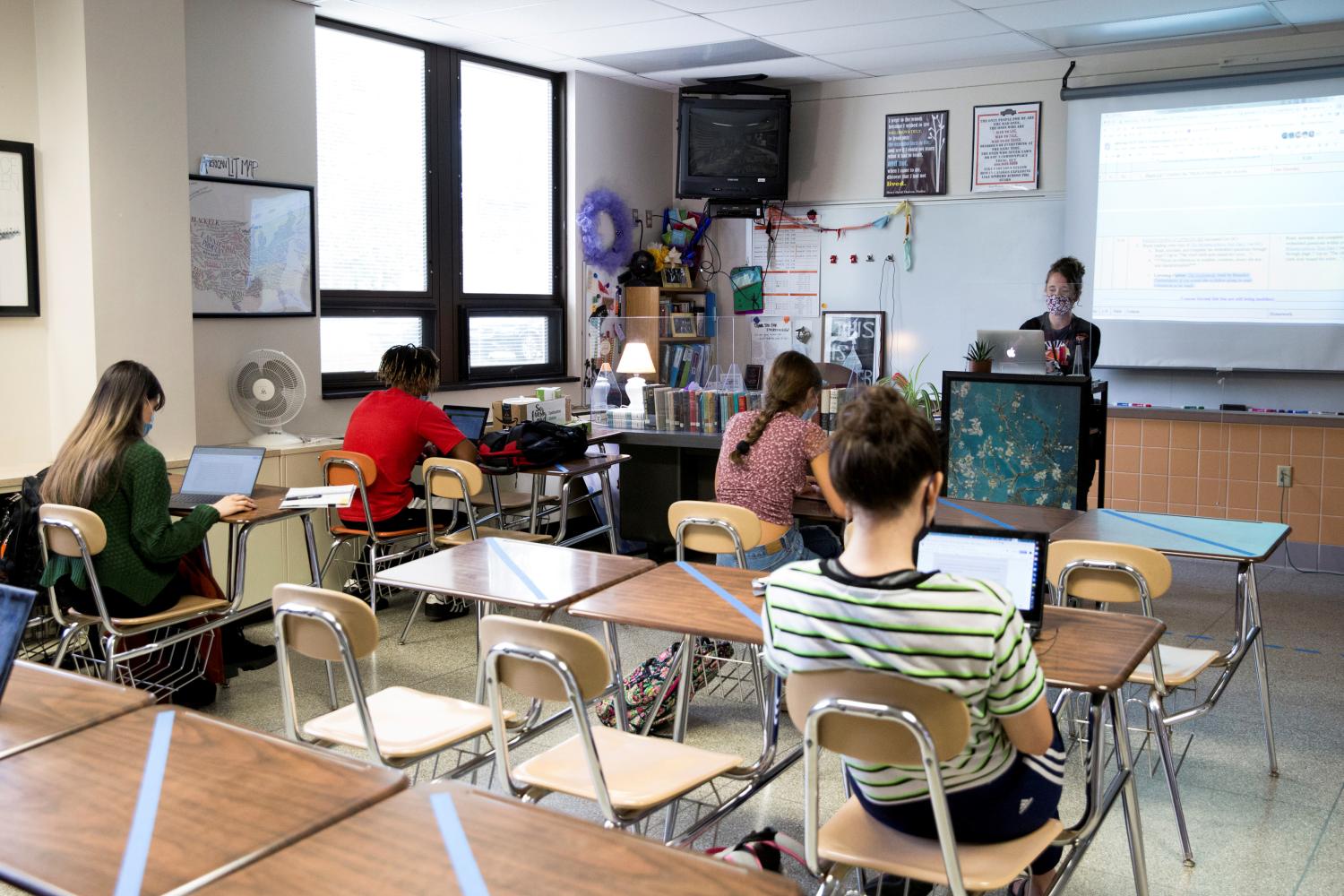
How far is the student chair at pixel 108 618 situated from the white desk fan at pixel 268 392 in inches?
48.7

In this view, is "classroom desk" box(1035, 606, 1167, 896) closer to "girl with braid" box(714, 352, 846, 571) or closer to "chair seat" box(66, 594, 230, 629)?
"girl with braid" box(714, 352, 846, 571)

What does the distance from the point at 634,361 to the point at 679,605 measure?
3.62 metres

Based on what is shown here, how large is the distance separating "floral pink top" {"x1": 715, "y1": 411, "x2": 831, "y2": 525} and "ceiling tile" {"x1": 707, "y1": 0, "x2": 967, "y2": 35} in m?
2.35

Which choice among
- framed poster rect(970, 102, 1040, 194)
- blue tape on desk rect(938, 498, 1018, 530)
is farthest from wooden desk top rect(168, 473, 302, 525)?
framed poster rect(970, 102, 1040, 194)

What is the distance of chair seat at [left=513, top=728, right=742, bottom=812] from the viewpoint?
2.28m

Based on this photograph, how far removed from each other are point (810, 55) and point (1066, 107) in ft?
4.68

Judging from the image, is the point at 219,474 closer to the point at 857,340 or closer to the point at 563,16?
the point at 563,16

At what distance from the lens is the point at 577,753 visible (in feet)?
8.23

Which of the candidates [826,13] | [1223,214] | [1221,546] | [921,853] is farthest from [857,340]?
[921,853]

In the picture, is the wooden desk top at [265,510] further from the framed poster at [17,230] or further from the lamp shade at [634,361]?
the lamp shade at [634,361]

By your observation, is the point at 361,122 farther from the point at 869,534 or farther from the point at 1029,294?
the point at 869,534

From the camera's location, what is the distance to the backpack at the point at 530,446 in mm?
5141

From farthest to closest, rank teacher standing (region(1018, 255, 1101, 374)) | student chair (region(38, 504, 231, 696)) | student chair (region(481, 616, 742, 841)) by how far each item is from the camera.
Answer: teacher standing (region(1018, 255, 1101, 374)), student chair (region(38, 504, 231, 696)), student chair (region(481, 616, 742, 841))

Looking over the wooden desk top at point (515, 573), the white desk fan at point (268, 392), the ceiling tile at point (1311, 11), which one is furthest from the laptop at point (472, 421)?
the ceiling tile at point (1311, 11)
